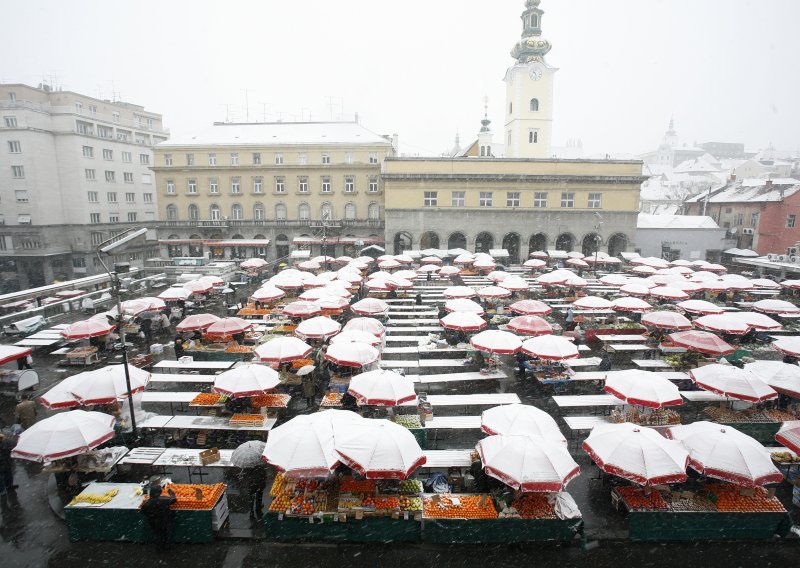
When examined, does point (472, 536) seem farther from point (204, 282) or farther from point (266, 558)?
point (204, 282)

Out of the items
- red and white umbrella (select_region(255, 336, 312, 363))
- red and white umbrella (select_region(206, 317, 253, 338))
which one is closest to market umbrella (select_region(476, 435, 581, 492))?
red and white umbrella (select_region(255, 336, 312, 363))

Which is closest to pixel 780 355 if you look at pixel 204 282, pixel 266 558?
pixel 266 558

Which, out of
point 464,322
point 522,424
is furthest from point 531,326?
point 522,424

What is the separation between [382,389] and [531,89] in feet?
173

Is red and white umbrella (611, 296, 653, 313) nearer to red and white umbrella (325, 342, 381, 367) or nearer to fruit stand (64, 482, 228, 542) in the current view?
red and white umbrella (325, 342, 381, 367)

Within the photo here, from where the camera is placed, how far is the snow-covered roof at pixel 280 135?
2031 inches

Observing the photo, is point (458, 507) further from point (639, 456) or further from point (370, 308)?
point (370, 308)

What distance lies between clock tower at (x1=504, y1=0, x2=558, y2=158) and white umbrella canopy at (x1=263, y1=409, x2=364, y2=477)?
53.2 metres

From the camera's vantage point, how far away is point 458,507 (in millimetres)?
8789

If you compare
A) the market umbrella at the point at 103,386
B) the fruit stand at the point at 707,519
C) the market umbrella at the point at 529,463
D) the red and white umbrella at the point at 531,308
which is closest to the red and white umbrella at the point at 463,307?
the red and white umbrella at the point at 531,308

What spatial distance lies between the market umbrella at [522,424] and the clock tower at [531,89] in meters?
51.2

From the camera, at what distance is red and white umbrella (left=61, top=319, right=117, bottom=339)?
52.9 feet

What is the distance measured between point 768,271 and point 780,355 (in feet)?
87.9

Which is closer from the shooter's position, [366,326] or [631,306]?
[366,326]
